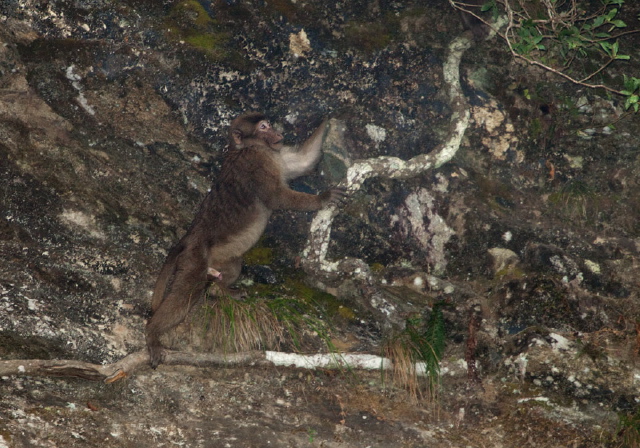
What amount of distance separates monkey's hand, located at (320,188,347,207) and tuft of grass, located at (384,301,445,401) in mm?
1452

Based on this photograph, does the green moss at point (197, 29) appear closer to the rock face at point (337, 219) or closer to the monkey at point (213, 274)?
the rock face at point (337, 219)

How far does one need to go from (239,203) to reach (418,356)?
2.27 m

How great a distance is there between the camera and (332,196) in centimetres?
648

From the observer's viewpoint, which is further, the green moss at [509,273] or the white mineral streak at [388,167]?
the white mineral streak at [388,167]

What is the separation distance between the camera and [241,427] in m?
5.22

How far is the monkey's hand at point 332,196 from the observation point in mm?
6469

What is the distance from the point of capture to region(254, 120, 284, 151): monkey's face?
259 inches

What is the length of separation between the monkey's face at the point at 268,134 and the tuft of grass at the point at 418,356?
7.49ft

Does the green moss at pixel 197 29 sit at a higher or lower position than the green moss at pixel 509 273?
higher

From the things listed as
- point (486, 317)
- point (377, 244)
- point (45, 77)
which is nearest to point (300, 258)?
point (377, 244)

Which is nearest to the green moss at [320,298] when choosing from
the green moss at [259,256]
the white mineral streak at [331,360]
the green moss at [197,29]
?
the green moss at [259,256]

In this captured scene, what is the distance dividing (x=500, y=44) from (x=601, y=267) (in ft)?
8.03

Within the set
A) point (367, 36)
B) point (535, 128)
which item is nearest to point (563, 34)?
point (535, 128)

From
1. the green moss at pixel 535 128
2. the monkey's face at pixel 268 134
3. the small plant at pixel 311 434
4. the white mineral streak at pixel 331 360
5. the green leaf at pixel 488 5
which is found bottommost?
the small plant at pixel 311 434
